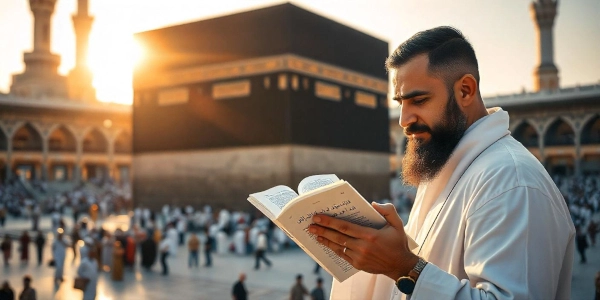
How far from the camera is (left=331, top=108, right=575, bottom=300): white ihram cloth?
3.68 ft

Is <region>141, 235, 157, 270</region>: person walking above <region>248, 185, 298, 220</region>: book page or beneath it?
beneath

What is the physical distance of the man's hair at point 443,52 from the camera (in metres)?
1.40

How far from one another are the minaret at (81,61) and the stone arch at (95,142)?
512 centimetres

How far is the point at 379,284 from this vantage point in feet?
5.32

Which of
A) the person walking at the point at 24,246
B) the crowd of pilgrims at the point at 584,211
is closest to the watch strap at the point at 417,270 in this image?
the crowd of pilgrims at the point at 584,211

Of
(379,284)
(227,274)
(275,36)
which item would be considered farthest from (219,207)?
(379,284)

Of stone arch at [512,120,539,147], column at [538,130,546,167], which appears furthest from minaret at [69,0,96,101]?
column at [538,130,546,167]

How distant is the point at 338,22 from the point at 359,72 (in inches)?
102

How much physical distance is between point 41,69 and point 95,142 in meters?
10.2

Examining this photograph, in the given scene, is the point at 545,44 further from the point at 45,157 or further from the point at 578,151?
the point at 45,157

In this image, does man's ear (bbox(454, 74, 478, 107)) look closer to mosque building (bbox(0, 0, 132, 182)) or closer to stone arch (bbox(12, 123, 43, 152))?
mosque building (bbox(0, 0, 132, 182))

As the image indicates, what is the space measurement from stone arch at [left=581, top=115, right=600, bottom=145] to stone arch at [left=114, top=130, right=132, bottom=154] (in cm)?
3508

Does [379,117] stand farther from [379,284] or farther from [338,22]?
[379,284]

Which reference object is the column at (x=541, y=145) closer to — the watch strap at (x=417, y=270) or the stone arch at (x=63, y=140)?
the stone arch at (x=63, y=140)
